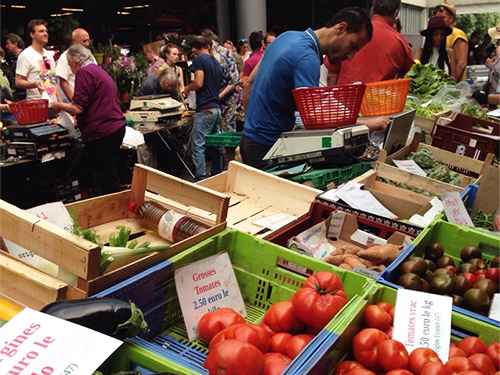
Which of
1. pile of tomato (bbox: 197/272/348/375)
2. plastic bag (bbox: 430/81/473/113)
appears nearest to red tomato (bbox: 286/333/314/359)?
pile of tomato (bbox: 197/272/348/375)

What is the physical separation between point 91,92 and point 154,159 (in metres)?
2.41

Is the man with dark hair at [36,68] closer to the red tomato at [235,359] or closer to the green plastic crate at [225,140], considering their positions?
the green plastic crate at [225,140]

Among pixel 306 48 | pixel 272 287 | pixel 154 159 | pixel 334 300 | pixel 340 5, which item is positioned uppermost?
pixel 340 5

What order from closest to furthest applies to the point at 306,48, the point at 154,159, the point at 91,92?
the point at 306,48 → the point at 91,92 → the point at 154,159

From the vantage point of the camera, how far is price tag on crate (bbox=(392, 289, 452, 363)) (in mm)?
1757

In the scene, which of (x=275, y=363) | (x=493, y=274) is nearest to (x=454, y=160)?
(x=493, y=274)

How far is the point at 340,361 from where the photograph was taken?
1.77 metres

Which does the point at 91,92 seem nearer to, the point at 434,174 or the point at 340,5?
the point at 434,174

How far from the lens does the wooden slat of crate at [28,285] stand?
171 cm

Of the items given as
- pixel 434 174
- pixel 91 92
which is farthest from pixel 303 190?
pixel 91 92

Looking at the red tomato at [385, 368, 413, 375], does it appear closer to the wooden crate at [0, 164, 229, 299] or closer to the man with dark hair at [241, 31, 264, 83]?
the wooden crate at [0, 164, 229, 299]

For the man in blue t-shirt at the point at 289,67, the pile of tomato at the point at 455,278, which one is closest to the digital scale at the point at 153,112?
the man in blue t-shirt at the point at 289,67

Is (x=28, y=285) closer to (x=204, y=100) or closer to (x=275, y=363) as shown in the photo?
(x=275, y=363)

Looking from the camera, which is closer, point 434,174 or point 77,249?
point 77,249
